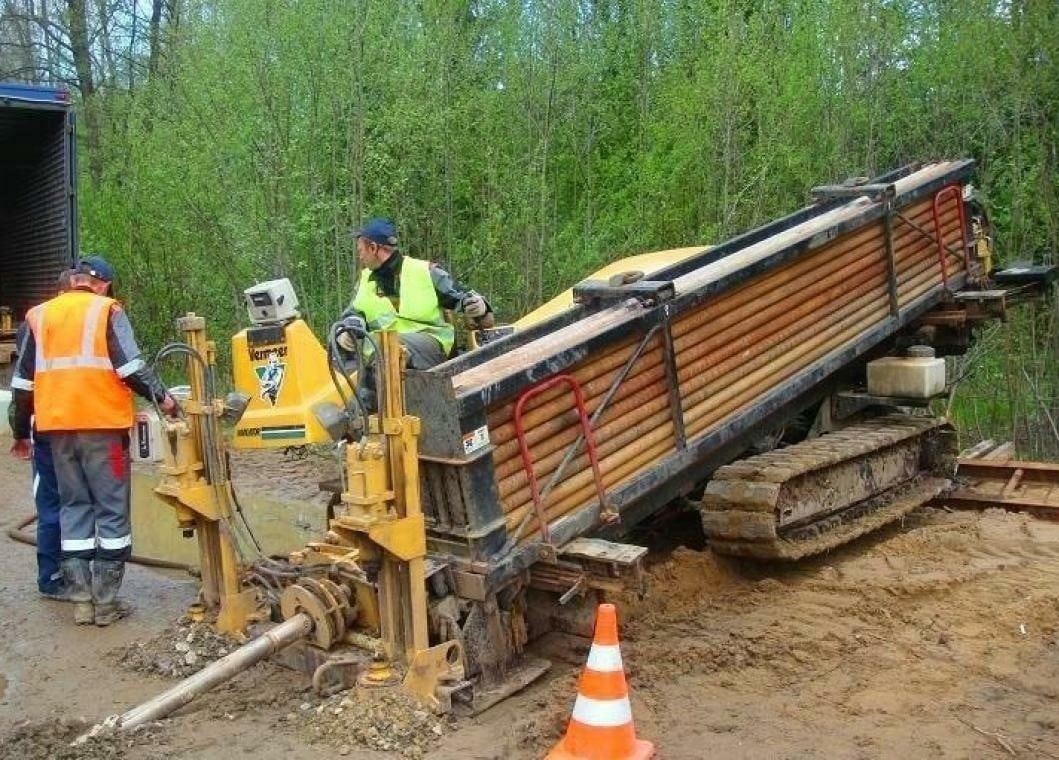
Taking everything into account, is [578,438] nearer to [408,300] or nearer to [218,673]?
[408,300]

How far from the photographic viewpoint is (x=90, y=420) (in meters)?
5.76

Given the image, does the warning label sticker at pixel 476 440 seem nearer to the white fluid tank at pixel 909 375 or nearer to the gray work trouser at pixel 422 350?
the gray work trouser at pixel 422 350

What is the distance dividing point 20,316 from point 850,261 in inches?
407

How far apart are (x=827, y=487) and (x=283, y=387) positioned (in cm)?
301

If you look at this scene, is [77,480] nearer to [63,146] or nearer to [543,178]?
[63,146]

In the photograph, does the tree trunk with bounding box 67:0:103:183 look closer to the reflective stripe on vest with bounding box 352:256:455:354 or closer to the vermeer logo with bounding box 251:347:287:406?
the vermeer logo with bounding box 251:347:287:406

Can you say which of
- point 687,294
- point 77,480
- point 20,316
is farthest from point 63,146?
point 687,294

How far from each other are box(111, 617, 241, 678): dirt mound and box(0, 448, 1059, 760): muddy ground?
0.6 inches

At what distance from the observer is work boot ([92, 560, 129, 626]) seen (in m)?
5.85

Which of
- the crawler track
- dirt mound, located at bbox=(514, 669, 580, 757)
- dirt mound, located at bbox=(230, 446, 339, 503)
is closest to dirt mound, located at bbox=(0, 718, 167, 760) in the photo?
dirt mound, located at bbox=(514, 669, 580, 757)

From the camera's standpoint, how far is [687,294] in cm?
552

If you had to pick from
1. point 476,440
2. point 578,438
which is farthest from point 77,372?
point 578,438

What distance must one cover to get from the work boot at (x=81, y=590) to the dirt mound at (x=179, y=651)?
583 mm

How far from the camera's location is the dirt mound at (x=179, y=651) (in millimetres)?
5094
